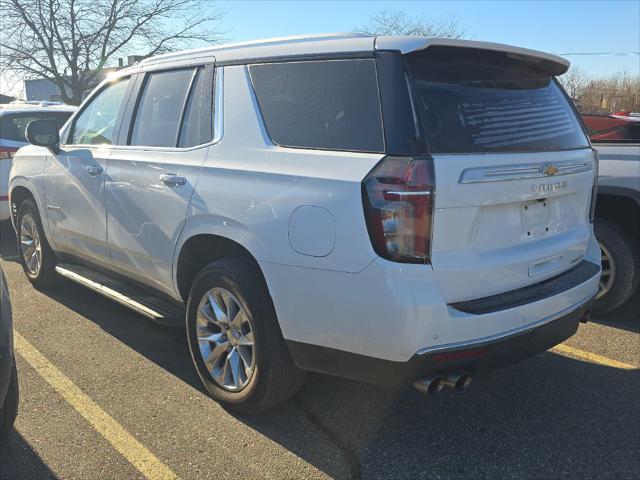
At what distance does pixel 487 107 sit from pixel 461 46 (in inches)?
12.3

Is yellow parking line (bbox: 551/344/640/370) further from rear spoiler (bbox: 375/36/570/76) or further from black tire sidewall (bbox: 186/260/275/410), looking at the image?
black tire sidewall (bbox: 186/260/275/410)

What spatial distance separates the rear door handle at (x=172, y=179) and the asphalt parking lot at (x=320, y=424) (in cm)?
122

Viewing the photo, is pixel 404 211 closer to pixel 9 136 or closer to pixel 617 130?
pixel 617 130

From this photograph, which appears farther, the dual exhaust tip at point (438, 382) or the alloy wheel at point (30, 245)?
the alloy wheel at point (30, 245)

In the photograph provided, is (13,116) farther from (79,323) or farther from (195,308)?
(195,308)

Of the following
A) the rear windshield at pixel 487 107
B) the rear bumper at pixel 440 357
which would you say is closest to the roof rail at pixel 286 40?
the rear windshield at pixel 487 107

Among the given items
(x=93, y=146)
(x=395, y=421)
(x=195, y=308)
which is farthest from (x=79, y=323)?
(x=395, y=421)

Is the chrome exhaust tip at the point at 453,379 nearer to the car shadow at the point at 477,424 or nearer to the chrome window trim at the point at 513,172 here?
the car shadow at the point at 477,424

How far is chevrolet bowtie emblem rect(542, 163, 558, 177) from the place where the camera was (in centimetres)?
275

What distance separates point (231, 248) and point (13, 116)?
18.3 feet

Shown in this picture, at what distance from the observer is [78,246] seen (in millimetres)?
4539

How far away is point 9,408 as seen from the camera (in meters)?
2.71

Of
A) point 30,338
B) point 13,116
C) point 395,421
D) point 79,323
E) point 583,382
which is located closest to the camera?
point 395,421

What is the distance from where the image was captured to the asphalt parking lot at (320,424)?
2.72 meters
